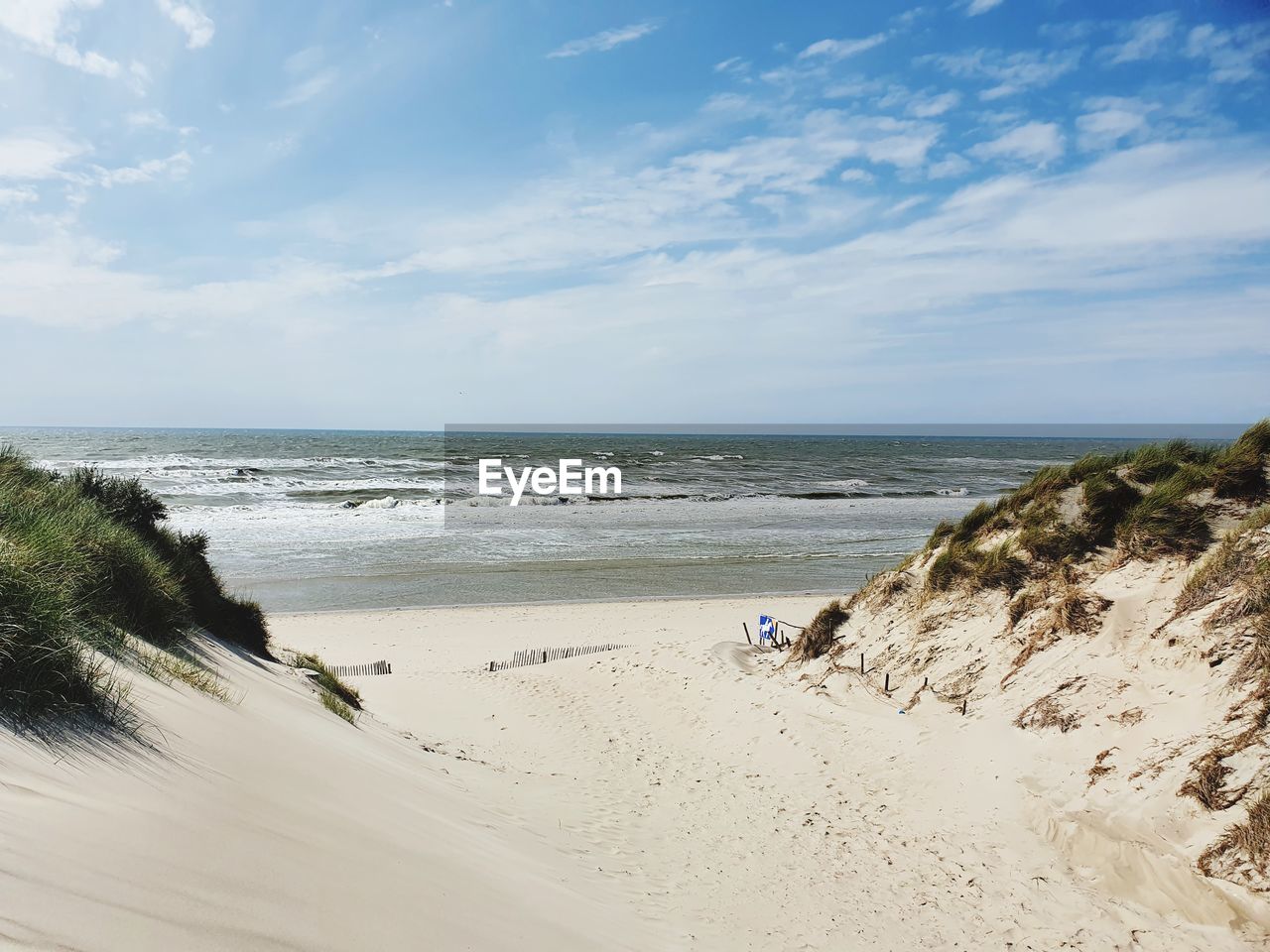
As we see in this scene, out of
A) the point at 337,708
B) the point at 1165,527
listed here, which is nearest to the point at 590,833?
the point at 337,708

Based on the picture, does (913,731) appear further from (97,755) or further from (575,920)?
(97,755)

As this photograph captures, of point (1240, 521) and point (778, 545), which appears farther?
point (778, 545)

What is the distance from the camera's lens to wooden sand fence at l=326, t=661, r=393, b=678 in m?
12.2

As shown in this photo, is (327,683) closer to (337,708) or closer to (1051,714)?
(337,708)

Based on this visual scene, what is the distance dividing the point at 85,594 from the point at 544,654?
30.2 feet

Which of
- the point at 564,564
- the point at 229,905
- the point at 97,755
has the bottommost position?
the point at 564,564

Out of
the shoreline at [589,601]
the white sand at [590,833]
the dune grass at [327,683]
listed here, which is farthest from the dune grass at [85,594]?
the shoreline at [589,601]

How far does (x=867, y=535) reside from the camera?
1198 inches

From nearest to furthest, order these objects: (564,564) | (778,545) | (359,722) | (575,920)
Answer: (575,920)
(359,722)
(564,564)
(778,545)

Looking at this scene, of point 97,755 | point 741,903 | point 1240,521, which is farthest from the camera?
point 1240,521

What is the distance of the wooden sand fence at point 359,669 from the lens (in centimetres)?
1221

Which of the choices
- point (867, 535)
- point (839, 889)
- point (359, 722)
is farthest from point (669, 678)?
point (867, 535)

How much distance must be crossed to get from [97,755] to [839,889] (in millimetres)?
4633

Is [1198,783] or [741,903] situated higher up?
[1198,783]
